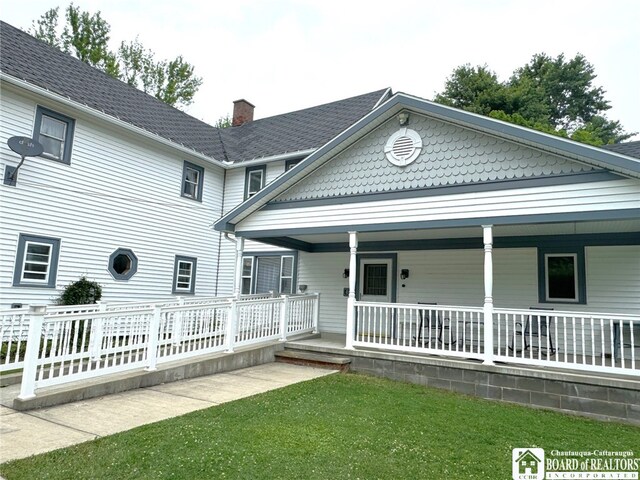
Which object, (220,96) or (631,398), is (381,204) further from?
(220,96)

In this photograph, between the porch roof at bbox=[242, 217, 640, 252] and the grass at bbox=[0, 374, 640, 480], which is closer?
the grass at bbox=[0, 374, 640, 480]

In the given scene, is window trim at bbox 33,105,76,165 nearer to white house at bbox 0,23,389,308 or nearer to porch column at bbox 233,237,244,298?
white house at bbox 0,23,389,308

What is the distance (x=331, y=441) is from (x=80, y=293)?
326 inches

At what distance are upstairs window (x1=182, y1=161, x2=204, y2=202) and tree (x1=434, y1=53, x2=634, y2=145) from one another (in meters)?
18.4

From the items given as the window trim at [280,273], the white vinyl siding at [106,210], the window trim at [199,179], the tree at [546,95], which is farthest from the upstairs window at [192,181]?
the tree at [546,95]

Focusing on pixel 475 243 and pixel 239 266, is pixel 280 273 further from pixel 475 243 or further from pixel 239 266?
pixel 475 243

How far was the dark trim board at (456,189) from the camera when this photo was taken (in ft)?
21.1

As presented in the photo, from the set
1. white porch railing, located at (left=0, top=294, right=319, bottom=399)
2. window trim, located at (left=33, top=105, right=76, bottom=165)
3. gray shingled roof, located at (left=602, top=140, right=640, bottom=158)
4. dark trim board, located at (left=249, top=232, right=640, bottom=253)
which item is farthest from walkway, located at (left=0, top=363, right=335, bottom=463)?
gray shingled roof, located at (left=602, top=140, right=640, bottom=158)

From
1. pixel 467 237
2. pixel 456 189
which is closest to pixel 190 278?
pixel 467 237

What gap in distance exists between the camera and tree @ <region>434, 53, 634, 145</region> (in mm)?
25750

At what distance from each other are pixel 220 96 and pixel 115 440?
30764 millimetres

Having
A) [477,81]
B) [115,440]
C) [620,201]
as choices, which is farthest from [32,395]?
[477,81]

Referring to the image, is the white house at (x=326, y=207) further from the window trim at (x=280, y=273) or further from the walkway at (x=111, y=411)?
the walkway at (x=111, y=411)

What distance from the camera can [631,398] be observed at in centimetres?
576
